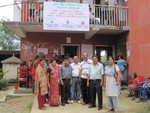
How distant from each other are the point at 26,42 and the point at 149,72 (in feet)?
21.1

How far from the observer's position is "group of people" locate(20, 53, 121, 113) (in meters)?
6.80

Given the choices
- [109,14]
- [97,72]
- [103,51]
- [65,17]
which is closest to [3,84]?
[65,17]

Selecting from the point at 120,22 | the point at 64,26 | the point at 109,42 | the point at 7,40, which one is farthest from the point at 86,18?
the point at 7,40

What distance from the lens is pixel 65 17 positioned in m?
10.7

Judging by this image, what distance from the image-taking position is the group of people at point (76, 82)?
6.80 meters

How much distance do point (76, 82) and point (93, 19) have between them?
4.46m

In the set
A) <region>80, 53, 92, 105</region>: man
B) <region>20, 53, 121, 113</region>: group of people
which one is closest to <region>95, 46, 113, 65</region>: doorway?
<region>20, 53, 121, 113</region>: group of people

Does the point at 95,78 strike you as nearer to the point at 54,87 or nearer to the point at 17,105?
the point at 54,87

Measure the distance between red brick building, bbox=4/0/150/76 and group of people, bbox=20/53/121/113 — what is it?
2.88m

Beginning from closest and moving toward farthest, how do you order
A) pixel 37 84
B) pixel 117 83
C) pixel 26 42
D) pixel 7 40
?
pixel 117 83
pixel 37 84
pixel 26 42
pixel 7 40

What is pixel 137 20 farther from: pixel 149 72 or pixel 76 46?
pixel 76 46

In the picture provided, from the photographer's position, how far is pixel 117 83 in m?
6.67

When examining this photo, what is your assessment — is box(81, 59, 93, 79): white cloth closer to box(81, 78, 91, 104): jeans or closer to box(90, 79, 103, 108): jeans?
box(81, 78, 91, 104): jeans

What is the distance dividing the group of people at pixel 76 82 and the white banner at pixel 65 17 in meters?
3.10
